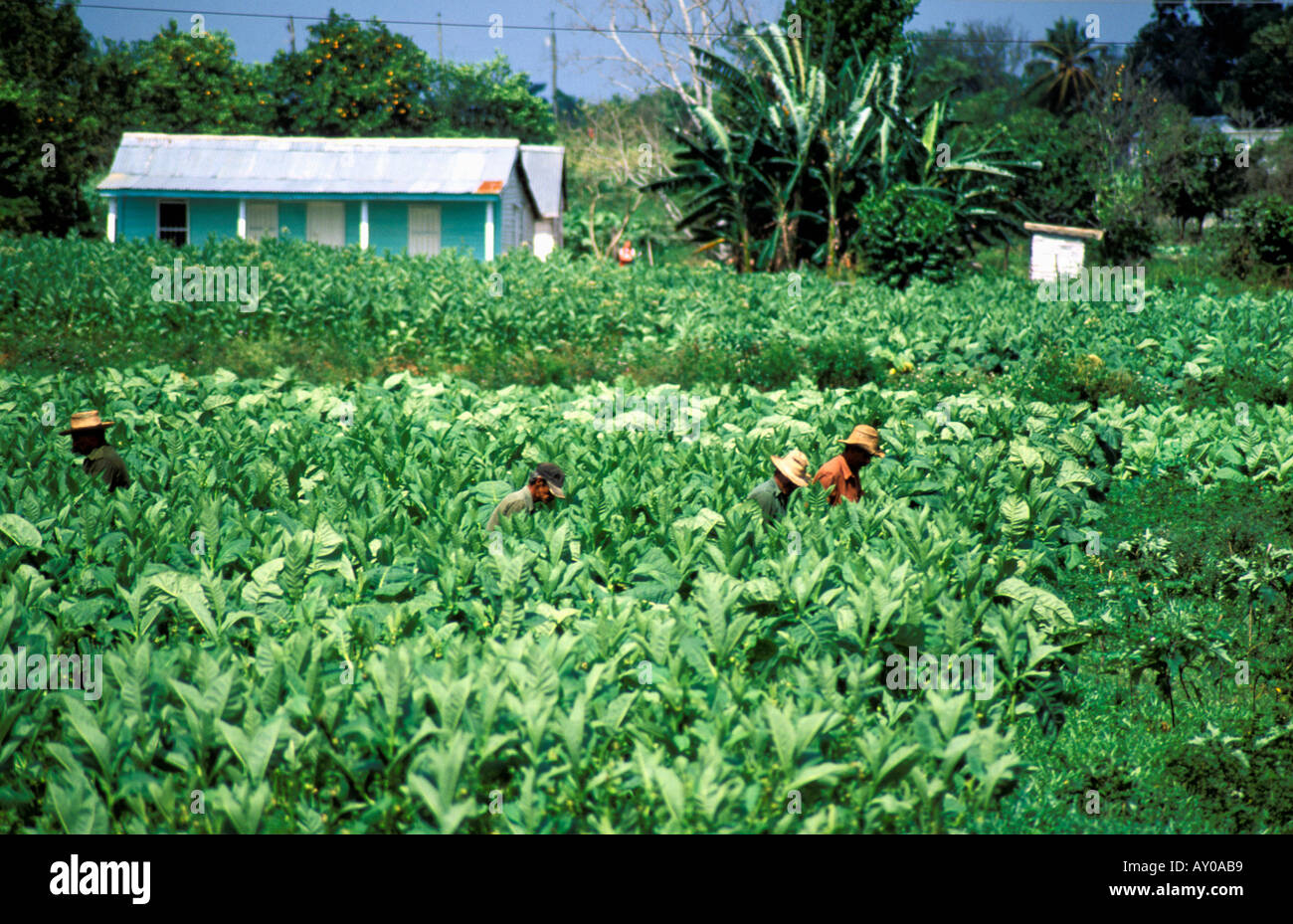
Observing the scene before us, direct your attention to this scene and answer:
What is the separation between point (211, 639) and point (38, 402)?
6.58 meters

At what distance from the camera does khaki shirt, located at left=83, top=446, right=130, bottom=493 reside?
290 inches

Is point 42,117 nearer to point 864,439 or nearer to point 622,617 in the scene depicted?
point 864,439

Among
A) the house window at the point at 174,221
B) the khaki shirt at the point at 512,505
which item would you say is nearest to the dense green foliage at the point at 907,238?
the house window at the point at 174,221

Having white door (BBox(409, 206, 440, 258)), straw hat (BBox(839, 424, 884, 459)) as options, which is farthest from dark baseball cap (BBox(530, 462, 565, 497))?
white door (BBox(409, 206, 440, 258))

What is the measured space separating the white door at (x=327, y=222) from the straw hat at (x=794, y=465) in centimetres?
2820

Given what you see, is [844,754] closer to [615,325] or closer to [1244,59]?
[615,325]

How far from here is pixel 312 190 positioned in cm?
3131

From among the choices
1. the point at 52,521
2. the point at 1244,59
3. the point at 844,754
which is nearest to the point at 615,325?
the point at 52,521
